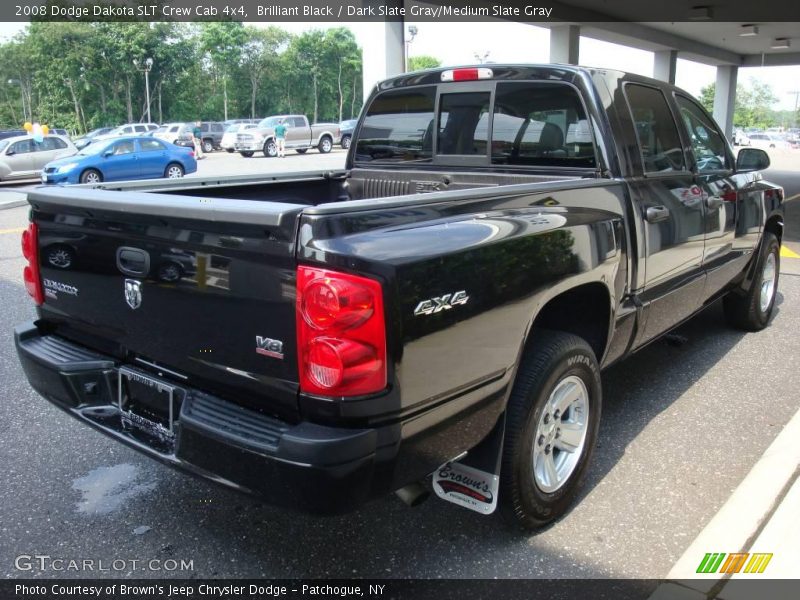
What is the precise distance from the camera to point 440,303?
2.23 m

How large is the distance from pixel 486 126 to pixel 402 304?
220 cm

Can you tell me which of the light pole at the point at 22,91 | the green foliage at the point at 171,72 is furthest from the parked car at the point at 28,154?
the light pole at the point at 22,91

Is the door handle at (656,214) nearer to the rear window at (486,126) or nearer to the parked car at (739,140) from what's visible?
the rear window at (486,126)

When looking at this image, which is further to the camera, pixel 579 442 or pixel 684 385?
pixel 684 385

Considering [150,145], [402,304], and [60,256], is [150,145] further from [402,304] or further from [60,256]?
[402,304]

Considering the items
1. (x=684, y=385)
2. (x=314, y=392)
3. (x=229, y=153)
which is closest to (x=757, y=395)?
(x=684, y=385)

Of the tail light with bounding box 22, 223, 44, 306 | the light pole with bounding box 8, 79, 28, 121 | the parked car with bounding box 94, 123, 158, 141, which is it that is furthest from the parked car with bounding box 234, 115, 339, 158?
the light pole with bounding box 8, 79, 28, 121

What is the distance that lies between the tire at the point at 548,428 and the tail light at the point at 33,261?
217 cm

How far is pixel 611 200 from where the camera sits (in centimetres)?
327

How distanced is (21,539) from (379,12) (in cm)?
1374

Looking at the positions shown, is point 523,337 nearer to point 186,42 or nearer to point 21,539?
point 21,539

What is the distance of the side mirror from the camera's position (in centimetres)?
495

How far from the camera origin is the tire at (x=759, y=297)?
554cm

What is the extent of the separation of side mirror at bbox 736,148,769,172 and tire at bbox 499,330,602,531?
2799 millimetres
